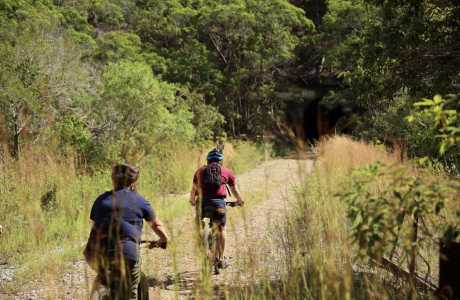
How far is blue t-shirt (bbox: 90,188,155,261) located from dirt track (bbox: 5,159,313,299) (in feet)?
0.96

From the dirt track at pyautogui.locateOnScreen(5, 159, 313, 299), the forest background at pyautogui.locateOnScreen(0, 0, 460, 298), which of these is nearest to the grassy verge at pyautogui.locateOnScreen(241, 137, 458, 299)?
the dirt track at pyautogui.locateOnScreen(5, 159, 313, 299)

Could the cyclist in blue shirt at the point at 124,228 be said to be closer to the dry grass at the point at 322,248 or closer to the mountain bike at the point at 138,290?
the mountain bike at the point at 138,290

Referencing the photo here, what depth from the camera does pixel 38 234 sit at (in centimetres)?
719

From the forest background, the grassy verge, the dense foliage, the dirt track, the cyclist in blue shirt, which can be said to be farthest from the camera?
the dense foliage

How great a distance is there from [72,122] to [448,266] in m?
10.5

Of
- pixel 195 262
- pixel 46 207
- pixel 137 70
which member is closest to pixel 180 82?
pixel 137 70

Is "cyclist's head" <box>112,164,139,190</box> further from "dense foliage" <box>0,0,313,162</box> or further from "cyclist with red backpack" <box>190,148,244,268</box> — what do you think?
"cyclist with red backpack" <box>190,148,244,268</box>

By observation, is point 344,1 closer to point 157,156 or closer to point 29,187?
point 157,156

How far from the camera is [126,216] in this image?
3908 mm

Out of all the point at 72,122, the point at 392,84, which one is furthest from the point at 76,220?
the point at 392,84

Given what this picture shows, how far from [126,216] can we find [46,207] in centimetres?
557

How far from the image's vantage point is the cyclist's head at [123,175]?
12.9 feet

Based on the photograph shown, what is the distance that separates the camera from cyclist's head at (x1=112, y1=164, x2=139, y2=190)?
3.94 metres

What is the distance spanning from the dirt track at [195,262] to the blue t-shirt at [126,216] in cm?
29
